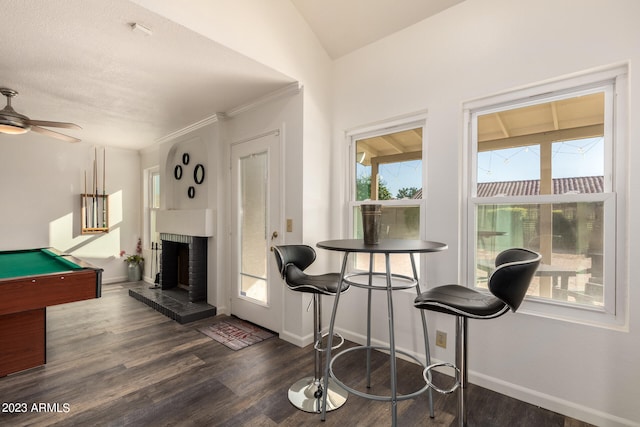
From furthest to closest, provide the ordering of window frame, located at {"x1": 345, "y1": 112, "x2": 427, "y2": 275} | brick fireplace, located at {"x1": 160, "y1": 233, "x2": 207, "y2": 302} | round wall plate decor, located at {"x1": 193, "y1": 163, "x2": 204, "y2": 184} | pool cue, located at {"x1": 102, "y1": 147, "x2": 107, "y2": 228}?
1. pool cue, located at {"x1": 102, "y1": 147, "x2": 107, "y2": 228}
2. round wall plate decor, located at {"x1": 193, "y1": 163, "x2": 204, "y2": 184}
3. brick fireplace, located at {"x1": 160, "y1": 233, "x2": 207, "y2": 302}
4. window frame, located at {"x1": 345, "y1": 112, "x2": 427, "y2": 275}

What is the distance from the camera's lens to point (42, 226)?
460cm

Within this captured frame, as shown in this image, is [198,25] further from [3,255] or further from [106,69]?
[3,255]

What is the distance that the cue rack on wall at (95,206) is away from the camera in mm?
5033

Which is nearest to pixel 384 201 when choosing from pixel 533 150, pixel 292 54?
pixel 533 150

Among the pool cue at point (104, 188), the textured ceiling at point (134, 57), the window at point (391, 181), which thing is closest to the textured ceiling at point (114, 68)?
the textured ceiling at point (134, 57)

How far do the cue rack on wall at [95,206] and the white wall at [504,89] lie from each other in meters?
4.85

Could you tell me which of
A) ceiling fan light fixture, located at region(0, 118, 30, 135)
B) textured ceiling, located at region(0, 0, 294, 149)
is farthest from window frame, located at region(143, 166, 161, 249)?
ceiling fan light fixture, located at region(0, 118, 30, 135)

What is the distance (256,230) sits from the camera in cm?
340

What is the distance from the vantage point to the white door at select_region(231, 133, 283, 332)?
3109 millimetres

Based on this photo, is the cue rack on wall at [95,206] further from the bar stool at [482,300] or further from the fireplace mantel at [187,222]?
the bar stool at [482,300]

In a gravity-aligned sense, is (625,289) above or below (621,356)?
above

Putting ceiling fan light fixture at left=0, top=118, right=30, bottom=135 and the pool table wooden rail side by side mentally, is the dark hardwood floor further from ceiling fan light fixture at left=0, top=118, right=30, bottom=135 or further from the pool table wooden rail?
ceiling fan light fixture at left=0, top=118, right=30, bottom=135

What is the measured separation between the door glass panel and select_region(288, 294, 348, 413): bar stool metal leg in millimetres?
1258

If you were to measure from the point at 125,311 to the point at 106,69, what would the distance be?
2.88m
